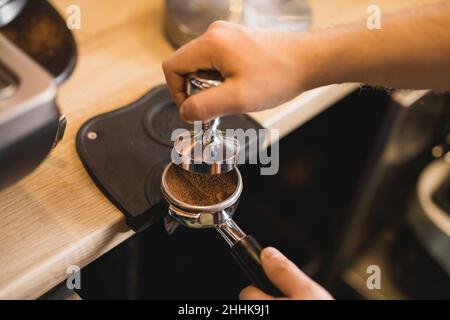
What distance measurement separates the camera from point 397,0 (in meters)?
0.92

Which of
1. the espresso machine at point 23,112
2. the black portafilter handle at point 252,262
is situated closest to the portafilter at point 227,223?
the black portafilter handle at point 252,262

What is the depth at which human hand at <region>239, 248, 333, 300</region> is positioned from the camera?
48cm

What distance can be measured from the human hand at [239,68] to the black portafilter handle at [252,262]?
0.13 m

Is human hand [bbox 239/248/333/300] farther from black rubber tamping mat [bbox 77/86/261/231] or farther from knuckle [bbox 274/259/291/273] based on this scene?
black rubber tamping mat [bbox 77/86/261/231]

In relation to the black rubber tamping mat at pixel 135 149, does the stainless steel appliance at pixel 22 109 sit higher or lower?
higher

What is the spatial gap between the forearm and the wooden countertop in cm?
13

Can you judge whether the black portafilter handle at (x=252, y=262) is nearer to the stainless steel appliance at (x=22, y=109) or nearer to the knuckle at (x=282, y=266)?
the knuckle at (x=282, y=266)

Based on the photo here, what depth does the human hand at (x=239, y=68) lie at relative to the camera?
0.51 m

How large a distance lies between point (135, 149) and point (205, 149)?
113 mm

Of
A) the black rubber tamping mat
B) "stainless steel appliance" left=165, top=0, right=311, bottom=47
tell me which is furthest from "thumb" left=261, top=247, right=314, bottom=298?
"stainless steel appliance" left=165, top=0, right=311, bottom=47

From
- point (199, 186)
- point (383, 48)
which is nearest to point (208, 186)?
point (199, 186)

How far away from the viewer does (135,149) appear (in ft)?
2.04
